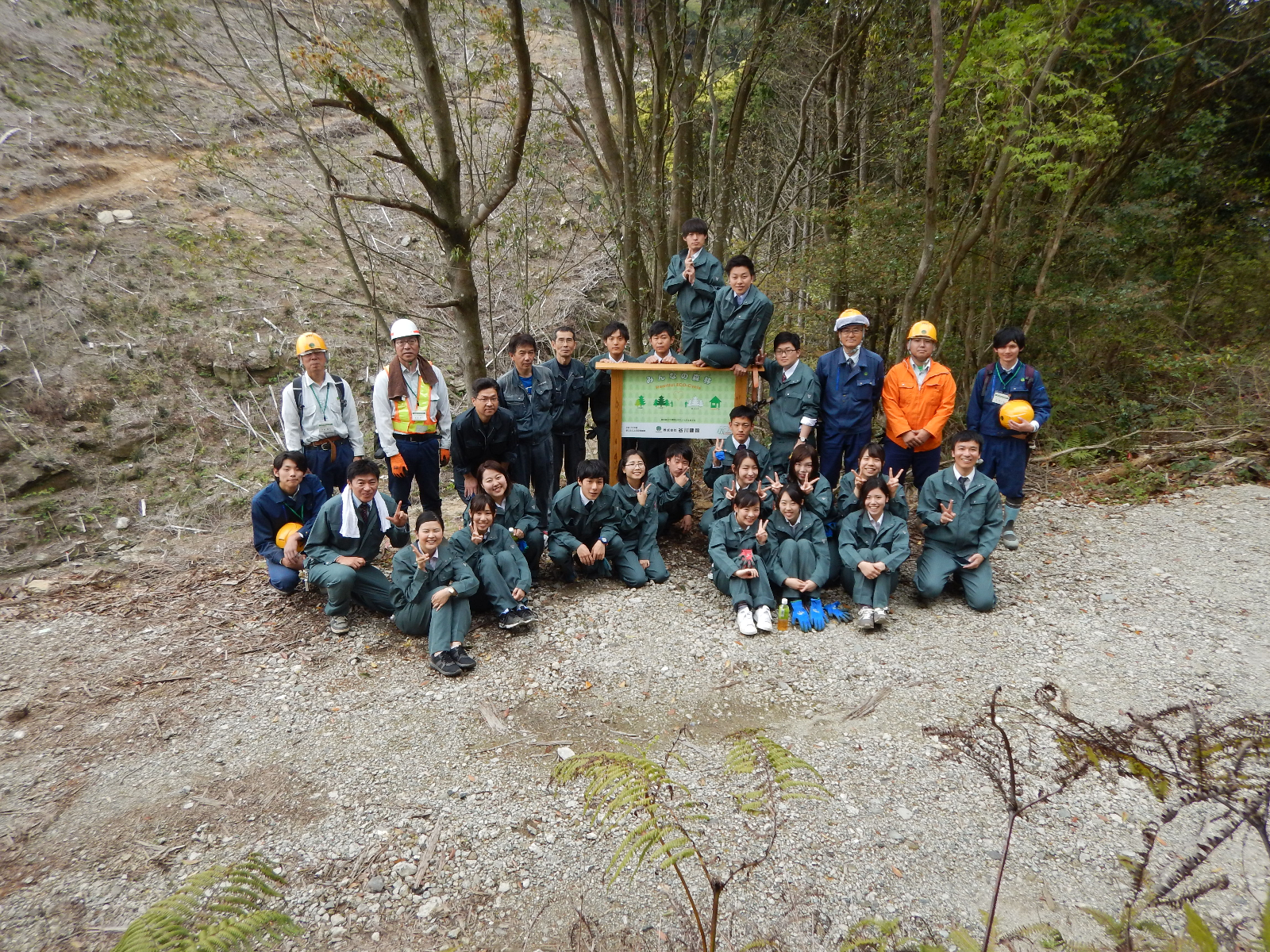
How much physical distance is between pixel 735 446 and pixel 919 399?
1690mm

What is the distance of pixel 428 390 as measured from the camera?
6086 mm

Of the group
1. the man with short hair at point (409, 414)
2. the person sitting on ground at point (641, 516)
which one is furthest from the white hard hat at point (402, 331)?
the person sitting on ground at point (641, 516)

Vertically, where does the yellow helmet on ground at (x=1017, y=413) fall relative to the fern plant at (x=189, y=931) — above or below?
above

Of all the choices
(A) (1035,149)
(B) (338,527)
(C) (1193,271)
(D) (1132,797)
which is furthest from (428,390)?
(C) (1193,271)

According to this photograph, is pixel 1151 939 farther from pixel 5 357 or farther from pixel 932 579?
pixel 5 357

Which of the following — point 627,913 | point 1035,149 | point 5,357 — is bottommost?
point 627,913

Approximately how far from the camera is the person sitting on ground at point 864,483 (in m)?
5.77

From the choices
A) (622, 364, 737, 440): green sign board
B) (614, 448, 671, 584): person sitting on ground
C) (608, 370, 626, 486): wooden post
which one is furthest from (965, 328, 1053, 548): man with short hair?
(608, 370, 626, 486): wooden post

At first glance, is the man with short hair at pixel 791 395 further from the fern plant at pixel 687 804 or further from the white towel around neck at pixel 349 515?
the white towel around neck at pixel 349 515

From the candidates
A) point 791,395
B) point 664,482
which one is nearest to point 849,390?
point 791,395

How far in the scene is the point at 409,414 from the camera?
609 centimetres

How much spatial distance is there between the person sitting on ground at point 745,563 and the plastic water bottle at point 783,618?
7 cm

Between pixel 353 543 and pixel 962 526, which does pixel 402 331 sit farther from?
pixel 962 526

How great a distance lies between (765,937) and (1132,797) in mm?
2155
